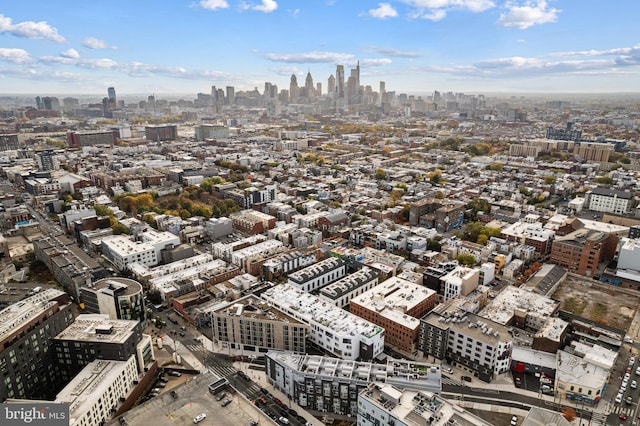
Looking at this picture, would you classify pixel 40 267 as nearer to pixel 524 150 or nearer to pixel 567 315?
pixel 567 315

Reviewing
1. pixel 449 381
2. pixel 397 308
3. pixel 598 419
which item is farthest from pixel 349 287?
pixel 598 419

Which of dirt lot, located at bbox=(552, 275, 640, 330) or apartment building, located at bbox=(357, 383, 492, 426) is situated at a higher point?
apartment building, located at bbox=(357, 383, 492, 426)

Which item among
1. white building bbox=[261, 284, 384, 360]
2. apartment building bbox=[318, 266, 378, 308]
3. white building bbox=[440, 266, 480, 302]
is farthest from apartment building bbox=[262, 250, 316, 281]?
white building bbox=[440, 266, 480, 302]

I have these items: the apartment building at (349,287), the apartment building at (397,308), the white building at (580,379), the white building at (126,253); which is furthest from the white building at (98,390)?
the white building at (580,379)

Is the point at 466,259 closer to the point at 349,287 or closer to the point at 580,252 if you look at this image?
the point at 580,252

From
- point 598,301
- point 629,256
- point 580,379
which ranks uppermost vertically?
point 629,256

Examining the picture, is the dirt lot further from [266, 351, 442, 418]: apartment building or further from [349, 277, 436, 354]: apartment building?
[266, 351, 442, 418]: apartment building

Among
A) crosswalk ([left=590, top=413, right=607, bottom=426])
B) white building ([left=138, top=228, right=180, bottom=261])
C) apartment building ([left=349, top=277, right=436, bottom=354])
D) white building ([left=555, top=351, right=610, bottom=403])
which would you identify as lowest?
crosswalk ([left=590, top=413, right=607, bottom=426])

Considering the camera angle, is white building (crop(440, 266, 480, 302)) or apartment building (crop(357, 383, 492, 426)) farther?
white building (crop(440, 266, 480, 302))
